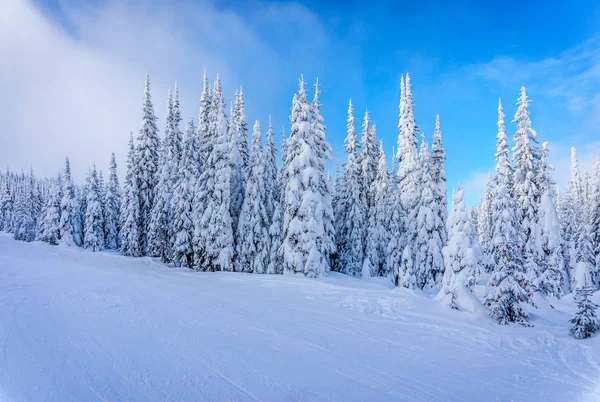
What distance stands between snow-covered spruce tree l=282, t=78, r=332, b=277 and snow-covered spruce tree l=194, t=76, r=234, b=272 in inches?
265

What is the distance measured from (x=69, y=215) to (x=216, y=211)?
109ft

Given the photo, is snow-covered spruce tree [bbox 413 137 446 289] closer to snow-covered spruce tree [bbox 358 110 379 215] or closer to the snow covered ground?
snow-covered spruce tree [bbox 358 110 379 215]

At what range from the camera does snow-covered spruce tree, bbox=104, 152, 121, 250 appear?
5134cm

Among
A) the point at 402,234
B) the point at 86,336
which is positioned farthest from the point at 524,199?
the point at 86,336

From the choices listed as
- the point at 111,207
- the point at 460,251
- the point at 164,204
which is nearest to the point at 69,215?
the point at 111,207

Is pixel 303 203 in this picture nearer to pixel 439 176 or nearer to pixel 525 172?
pixel 439 176

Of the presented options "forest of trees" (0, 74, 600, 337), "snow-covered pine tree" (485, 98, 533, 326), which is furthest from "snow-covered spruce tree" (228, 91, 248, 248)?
"snow-covered pine tree" (485, 98, 533, 326)

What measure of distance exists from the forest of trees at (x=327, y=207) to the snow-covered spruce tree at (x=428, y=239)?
90 millimetres

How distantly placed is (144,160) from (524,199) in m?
42.0

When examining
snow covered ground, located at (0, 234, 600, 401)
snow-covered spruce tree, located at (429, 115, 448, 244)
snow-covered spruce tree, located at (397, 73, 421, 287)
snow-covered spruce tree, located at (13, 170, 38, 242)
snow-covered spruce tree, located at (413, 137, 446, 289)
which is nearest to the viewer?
snow covered ground, located at (0, 234, 600, 401)

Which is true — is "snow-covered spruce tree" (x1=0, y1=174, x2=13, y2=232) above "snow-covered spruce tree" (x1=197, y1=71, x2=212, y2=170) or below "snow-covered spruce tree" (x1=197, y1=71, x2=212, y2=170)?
below

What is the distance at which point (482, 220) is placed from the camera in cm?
7112

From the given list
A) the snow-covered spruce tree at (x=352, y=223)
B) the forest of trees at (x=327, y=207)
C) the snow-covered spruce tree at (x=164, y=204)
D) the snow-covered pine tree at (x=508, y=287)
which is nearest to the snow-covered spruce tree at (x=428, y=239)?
the forest of trees at (x=327, y=207)

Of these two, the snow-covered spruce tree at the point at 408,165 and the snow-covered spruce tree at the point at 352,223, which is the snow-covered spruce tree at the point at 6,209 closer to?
the snow-covered spruce tree at the point at 352,223
